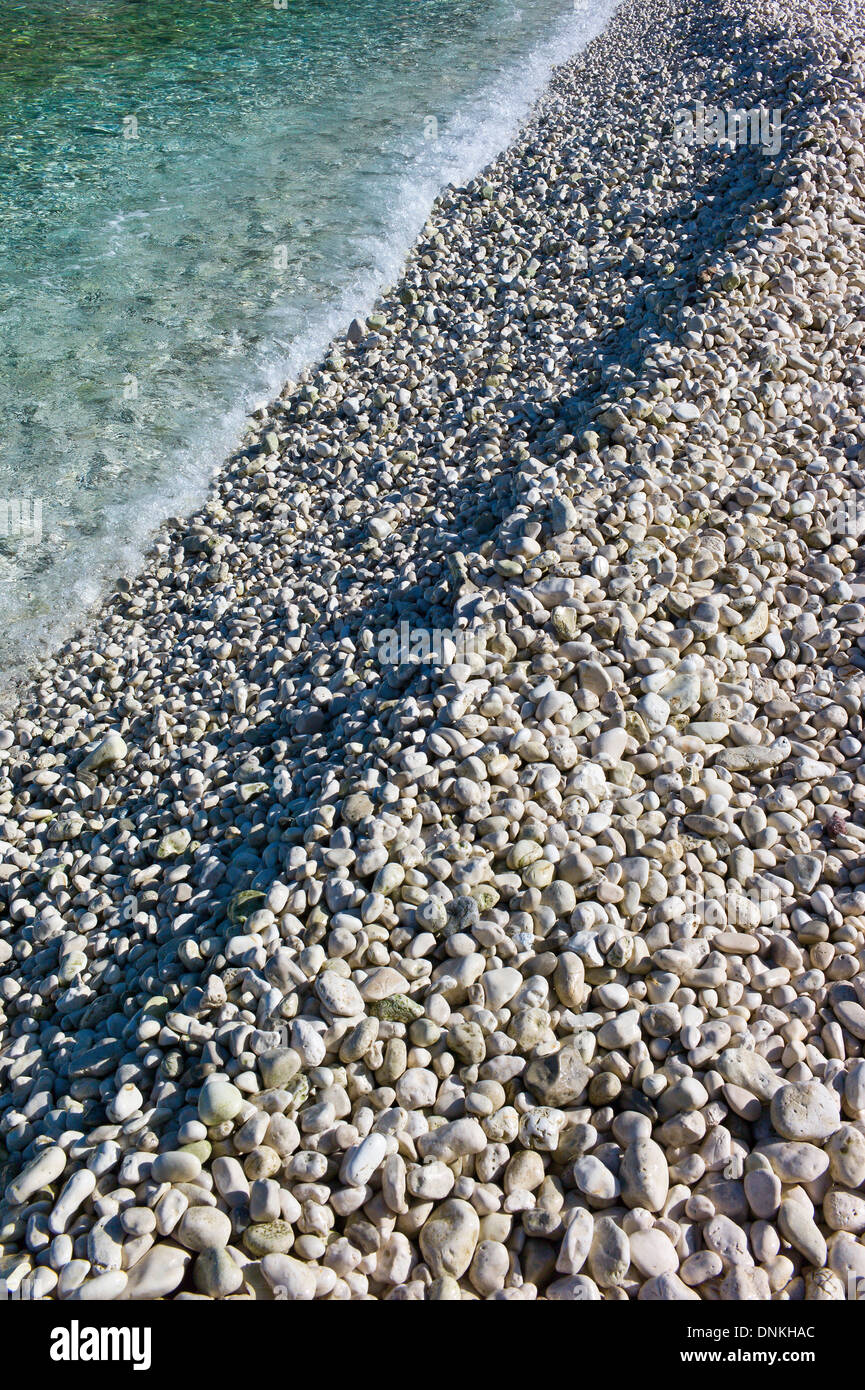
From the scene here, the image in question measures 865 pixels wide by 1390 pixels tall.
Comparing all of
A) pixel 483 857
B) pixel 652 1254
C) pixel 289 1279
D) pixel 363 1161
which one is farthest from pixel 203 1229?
pixel 483 857

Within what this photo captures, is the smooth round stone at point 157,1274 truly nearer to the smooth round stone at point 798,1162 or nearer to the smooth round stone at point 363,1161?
the smooth round stone at point 363,1161

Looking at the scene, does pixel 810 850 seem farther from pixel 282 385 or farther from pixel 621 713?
pixel 282 385

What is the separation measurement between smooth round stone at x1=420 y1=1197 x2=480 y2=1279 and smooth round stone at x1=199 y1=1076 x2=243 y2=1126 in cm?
53

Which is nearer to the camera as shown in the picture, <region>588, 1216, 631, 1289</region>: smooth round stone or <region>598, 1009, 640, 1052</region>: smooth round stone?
<region>588, 1216, 631, 1289</region>: smooth round stone

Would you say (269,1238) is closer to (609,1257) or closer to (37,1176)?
(37,1176)

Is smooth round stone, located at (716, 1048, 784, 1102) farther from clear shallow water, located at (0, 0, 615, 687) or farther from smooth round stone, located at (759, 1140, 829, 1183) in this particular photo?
clear shallow water, located at (0, 0, 615, 687)

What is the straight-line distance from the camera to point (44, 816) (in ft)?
12.8

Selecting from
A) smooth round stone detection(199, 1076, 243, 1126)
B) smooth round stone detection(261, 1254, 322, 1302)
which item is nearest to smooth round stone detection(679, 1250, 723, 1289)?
smooth round stone detection(261, 1254, 322, 1302)

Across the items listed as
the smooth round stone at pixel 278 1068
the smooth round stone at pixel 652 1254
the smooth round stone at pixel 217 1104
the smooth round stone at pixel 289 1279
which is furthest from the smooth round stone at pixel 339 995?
the smooth round stone at pixel 652 1254

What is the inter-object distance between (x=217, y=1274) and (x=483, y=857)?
1.27 metres

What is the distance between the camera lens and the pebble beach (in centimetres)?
228

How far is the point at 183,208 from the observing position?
367 inches

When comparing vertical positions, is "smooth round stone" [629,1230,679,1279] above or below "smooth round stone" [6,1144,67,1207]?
above

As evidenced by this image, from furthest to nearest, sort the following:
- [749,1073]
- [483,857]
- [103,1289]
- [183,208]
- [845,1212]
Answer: [183,208], [483,857], [749,1073], [845,1212], [103,1289]
